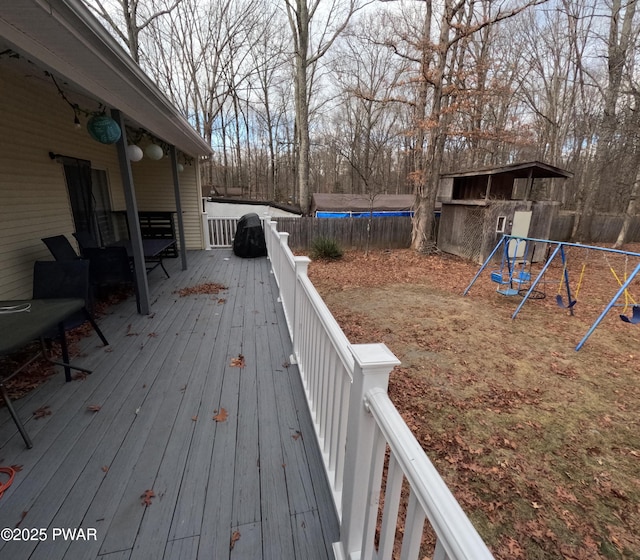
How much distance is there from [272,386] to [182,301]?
8.58 feet

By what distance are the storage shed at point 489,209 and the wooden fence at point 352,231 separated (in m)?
1.45

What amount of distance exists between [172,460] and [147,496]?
24 cm

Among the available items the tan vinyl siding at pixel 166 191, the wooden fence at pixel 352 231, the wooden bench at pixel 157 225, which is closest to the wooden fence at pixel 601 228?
the wooden fence at pixel 352 231

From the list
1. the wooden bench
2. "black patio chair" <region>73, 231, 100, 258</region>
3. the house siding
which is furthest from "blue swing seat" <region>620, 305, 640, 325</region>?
the wooden bench

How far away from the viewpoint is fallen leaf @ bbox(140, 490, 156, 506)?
1574 millimetres

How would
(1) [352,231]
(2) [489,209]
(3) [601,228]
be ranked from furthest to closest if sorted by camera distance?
(3) [601,228], (1) [352,231], (2) [489,209]

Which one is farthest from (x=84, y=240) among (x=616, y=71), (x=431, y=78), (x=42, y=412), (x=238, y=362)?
(x=616, y=71)

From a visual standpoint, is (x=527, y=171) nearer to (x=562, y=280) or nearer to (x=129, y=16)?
(x=562, y=280)

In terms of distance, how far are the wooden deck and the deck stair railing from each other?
25cm

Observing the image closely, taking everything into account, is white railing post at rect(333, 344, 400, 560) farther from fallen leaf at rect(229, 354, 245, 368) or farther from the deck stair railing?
fallen leaf at rect(229, 354, 245, 368)

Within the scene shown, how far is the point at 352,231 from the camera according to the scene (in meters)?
11.1

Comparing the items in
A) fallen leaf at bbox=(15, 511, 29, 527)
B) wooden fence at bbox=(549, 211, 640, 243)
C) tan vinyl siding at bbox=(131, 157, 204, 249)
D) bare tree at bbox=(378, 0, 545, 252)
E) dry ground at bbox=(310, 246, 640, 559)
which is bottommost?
dry ground at bbox=(310, 246, 640, 559)

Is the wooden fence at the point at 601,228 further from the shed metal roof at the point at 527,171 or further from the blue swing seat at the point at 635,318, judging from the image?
the blue swing seat at the point at 635,318

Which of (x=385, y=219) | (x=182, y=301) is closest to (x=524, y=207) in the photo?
(x=385, y=219)
